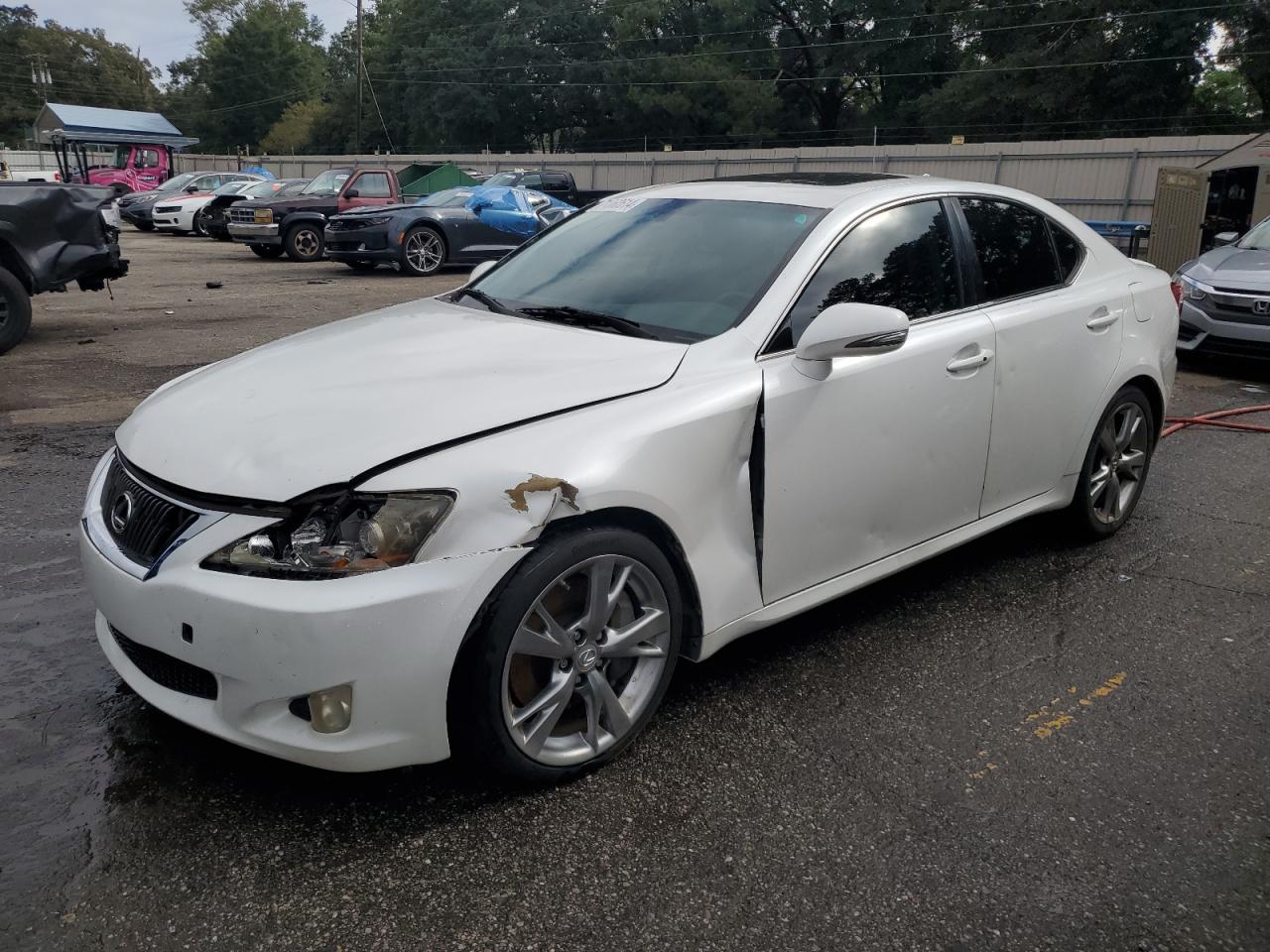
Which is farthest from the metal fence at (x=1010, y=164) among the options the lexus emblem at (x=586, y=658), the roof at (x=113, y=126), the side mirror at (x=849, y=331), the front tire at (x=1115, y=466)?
the lexus emblem at (x=586, y=658)

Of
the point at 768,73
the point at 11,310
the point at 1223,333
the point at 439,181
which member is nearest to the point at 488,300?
the point at 11,310

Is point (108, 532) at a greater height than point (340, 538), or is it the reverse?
point (340, 538)

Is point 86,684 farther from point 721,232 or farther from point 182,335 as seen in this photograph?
point 182,335

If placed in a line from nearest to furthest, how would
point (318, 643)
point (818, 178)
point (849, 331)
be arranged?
1. point (318, 643)
2. point (849, 331)
3. point (818, 178)

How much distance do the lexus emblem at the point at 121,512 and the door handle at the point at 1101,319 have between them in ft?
11.8

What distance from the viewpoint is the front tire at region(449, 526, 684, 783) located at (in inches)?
98.2

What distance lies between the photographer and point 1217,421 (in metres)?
7.07

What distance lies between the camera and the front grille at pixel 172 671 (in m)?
2.53

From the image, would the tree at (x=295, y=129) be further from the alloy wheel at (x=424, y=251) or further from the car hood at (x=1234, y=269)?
the car hood at (x=1234, y=269)

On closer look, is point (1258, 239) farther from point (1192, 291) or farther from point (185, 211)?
point (185, 211)

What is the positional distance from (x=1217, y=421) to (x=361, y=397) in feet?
20.8

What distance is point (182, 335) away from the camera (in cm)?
1023

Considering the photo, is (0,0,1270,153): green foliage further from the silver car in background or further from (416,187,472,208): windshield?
the silver car in background

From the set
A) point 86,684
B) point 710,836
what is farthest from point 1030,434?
point 86,684
